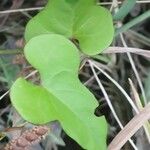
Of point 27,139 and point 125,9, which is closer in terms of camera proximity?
point 27,139

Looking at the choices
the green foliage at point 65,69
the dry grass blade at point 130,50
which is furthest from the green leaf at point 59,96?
the dry grass blade at point 130,50

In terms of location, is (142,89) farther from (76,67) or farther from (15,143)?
(15,143)

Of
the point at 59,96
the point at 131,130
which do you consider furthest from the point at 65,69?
the point at 131,130

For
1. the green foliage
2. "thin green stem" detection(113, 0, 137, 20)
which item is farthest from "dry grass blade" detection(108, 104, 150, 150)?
"thin green stem" detection(113, 0, 137, 20)

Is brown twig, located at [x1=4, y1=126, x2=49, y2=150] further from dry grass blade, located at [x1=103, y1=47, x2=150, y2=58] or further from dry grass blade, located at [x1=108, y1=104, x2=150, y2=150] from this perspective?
dry grass blade, located at [x1=103, y1=47, x2=150, y2=58]

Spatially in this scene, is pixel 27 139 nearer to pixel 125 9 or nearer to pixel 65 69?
pixel 65 69

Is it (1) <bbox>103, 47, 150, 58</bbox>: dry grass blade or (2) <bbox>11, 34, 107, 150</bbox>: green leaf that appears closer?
(2) <bbox>11, 34, 107, 150</bbox>: green leaf

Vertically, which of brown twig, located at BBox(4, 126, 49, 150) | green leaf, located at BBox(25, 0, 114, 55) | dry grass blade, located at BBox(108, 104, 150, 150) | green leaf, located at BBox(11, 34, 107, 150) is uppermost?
green leaf, located at BBox(25, 0, 114, 55)
